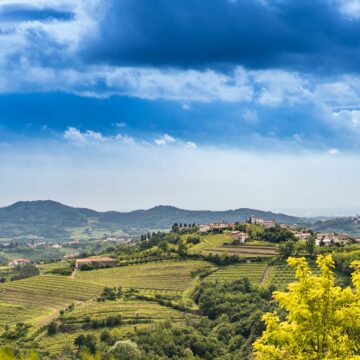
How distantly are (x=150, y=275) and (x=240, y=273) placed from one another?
62.3 ft

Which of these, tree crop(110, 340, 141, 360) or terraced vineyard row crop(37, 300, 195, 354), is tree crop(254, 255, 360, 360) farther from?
terraced vineyard row crop(37, 300, 195, 354)

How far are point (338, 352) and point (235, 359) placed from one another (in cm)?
4993

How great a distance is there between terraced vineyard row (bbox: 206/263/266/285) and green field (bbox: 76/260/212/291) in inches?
184

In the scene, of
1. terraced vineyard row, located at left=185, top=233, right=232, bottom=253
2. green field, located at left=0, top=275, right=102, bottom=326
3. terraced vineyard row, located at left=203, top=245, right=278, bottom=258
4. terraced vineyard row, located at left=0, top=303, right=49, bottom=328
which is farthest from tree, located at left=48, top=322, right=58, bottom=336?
terraced vineyard row, located at left=185, top=233, right=232, bottom=253

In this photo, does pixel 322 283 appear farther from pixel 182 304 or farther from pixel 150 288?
pixel 150 288

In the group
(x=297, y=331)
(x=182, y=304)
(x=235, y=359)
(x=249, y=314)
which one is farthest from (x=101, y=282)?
(x=297, y=331)

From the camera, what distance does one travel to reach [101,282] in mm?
102125

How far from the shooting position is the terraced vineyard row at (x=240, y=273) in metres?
98.1

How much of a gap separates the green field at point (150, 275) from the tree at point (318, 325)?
83.5 meters

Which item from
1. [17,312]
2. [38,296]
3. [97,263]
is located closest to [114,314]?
[17,312]

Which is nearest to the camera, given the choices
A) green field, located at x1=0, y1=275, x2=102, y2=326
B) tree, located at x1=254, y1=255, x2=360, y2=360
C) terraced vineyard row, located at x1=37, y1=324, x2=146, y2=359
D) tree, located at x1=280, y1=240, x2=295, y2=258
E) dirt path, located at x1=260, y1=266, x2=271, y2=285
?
tree, located at x1=254, y1=255, x2=360, y2=360

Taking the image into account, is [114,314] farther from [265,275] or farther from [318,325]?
[318,325]

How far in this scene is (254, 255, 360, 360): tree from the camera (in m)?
13.9

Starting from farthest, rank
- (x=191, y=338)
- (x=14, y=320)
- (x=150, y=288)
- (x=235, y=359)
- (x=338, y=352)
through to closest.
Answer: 1. (x=150, y=288)
2. (x=14, y=320)
3. (x=191, y=338)
4. (x=235, y=359)
5. (x=338, y=352)
